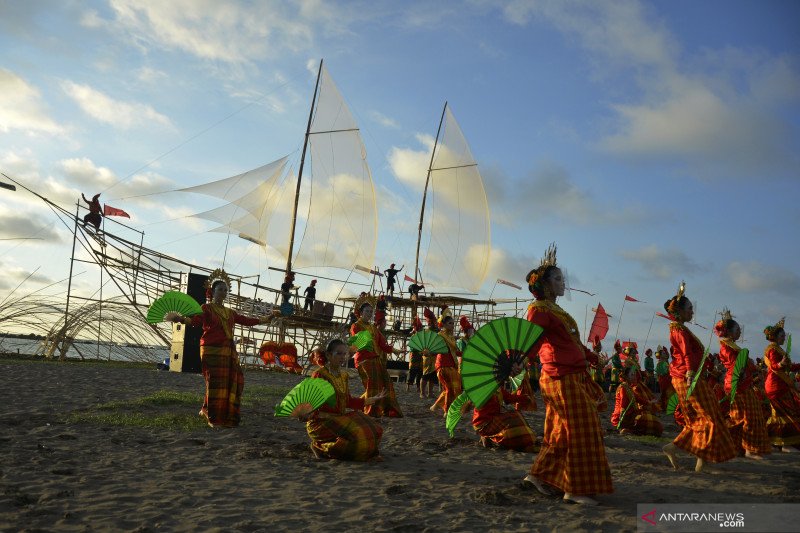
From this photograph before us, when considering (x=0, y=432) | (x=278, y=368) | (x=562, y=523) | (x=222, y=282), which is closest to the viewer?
(x=562, y=523)

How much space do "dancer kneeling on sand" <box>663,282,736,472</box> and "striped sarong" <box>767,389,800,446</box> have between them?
278 centimetres

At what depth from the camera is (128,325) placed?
18.2 m

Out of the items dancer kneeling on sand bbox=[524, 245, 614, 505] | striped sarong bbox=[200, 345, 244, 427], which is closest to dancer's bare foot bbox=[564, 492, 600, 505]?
dancer kneeling on sand bbox=[524, 245, 614, 505]

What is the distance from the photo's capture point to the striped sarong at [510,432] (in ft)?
20.9

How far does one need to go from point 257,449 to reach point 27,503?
2499 mm

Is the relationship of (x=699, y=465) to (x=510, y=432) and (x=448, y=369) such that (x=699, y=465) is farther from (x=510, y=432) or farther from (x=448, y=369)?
(x=448, y=369)

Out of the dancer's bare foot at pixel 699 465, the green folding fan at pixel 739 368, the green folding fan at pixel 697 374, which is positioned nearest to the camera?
the green folding fan at pixel 697 374

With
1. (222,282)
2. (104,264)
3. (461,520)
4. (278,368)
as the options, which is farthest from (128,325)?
(461,520)

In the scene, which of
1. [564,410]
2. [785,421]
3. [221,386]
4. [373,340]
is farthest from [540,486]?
[785,421]

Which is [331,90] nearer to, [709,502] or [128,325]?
[128,325]

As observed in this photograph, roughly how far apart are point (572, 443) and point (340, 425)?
2250mm

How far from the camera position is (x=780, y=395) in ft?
25.5

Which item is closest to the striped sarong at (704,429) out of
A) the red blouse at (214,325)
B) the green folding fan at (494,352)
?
the green folding fan at (494,352)

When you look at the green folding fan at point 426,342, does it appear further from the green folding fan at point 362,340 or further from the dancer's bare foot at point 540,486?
the dancer's bare foot at point 540,486
